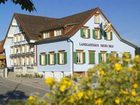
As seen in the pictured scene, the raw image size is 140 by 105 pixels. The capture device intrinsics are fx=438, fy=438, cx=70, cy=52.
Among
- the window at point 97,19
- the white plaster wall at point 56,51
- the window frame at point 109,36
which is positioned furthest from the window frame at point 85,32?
the window frame at point 109,36

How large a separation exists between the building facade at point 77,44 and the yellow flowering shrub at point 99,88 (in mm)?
39347

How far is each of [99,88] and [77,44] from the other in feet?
135

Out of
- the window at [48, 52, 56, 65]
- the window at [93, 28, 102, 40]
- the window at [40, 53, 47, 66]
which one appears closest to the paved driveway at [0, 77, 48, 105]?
the window at [48, 52, 56, 65]

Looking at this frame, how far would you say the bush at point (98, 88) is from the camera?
5242 millimetres

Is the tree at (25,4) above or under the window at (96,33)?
under

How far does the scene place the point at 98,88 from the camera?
557 centimetres

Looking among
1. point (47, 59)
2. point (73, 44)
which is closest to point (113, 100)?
point (73, 44)

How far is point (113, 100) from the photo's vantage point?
5324 mm

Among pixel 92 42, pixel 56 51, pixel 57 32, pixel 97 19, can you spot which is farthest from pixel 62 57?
pixel 97 19

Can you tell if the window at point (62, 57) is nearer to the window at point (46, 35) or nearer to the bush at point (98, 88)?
the window at point (46, 35)

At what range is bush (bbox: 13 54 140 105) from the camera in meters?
5.24

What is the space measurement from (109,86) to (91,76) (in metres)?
0.29

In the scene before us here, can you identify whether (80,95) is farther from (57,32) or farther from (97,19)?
(57,32)

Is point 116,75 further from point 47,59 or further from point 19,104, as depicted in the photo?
point 47,59
